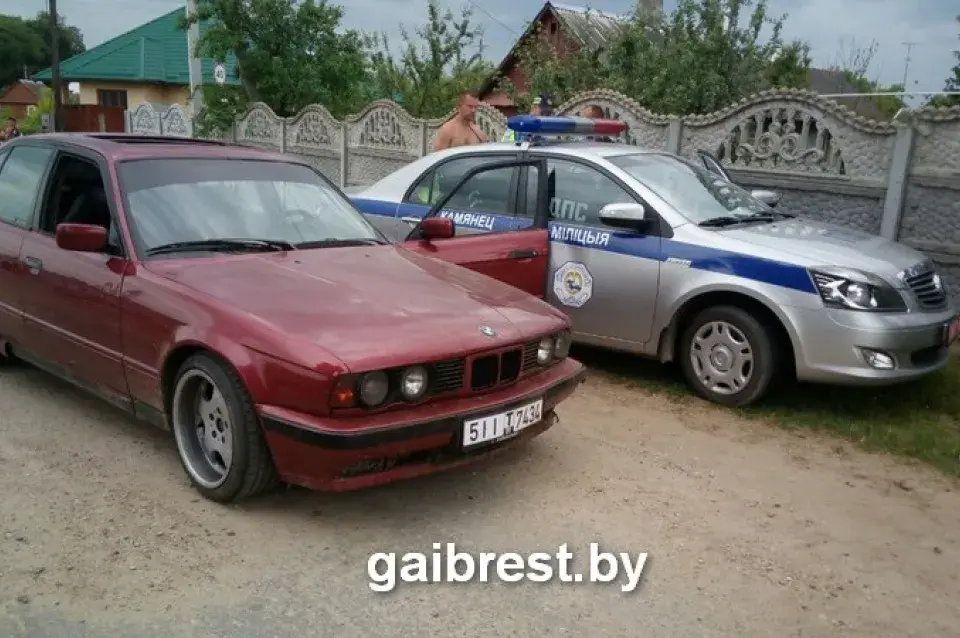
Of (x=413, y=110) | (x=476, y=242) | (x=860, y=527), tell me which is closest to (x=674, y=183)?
(x=476, y=242)

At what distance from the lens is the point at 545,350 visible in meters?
4.30

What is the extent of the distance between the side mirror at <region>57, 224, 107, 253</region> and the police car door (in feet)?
9.92

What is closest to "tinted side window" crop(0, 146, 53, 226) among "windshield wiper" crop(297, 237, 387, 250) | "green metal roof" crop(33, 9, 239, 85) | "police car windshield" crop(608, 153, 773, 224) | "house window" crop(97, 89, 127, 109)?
"windshield wiper" crop(297, 237, 387, 250)

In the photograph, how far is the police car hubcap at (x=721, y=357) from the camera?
5602 mm

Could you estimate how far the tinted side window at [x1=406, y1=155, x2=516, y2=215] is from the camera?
6.45 m

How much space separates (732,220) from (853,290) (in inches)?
42.1

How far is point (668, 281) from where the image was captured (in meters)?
5.79

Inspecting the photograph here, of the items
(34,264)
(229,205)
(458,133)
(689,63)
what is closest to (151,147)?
(229,205)

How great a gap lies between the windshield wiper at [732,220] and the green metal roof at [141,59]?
116ft

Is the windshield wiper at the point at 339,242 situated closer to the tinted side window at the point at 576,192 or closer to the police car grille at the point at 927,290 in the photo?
the tinted side window at the point at 576,192

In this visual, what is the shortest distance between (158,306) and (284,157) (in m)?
1.58

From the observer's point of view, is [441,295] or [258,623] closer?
[258,623]

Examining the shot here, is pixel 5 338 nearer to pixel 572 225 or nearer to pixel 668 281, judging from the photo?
pixel 572 225

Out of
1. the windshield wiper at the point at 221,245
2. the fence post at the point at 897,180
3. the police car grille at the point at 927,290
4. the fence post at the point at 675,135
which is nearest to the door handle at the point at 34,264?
the windshield wiper at the point at 221,245
